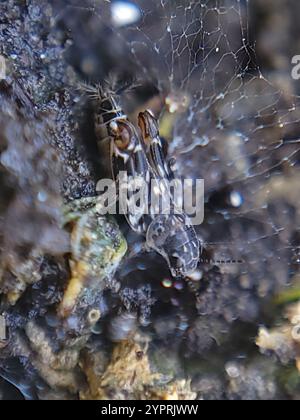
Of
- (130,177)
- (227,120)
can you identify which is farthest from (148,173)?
(227,120)

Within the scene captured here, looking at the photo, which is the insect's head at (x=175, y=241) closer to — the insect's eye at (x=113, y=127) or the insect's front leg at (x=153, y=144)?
the insect's front leg at (x=153, y=144)

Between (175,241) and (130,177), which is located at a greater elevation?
(130,177)

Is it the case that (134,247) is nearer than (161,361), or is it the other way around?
(134,247)

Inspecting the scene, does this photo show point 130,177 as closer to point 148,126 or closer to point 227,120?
point 148,126

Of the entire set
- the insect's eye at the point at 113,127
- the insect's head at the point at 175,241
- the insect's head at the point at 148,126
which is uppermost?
the insect's head at the point at 148,126

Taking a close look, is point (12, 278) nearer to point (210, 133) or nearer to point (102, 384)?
point (102, 384)

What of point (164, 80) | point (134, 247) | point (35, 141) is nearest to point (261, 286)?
point (134, 247)

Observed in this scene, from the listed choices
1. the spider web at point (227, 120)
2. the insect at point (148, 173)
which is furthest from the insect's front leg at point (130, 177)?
the spider web at point (227, 120)
